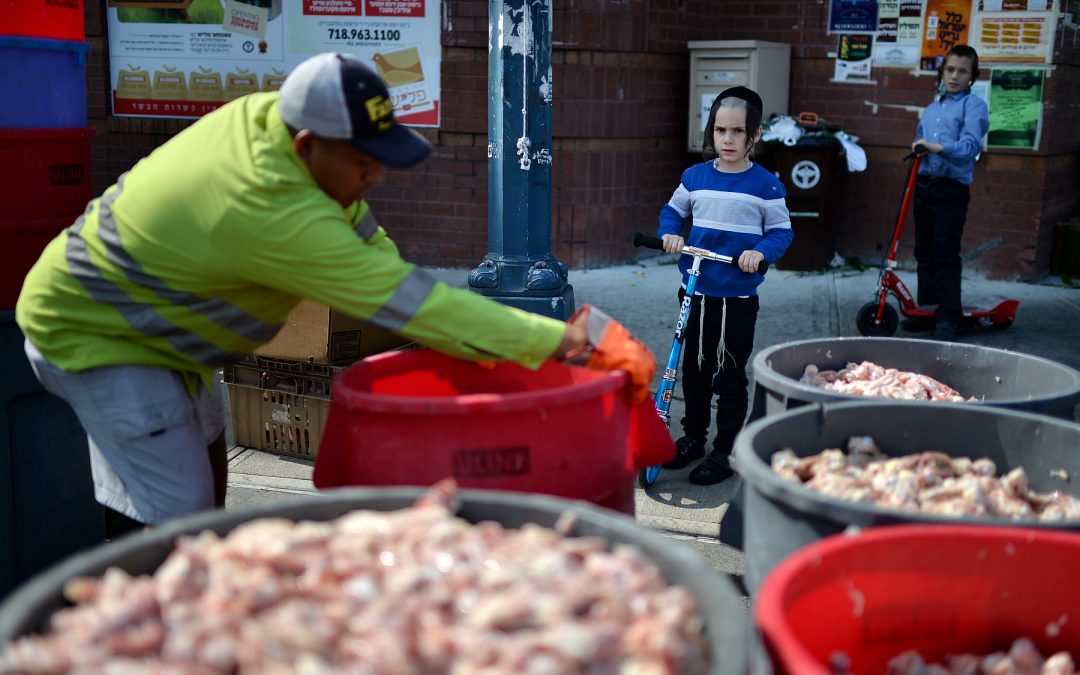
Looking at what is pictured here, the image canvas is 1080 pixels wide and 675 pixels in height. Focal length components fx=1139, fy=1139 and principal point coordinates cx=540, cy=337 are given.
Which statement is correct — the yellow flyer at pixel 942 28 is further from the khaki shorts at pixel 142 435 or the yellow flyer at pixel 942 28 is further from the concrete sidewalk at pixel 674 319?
the khaki shorts at pixel 142 435

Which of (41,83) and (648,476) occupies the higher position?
(41,83)

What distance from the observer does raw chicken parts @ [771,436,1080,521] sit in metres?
2.68

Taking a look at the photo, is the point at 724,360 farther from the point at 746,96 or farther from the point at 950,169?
the point at 950,169

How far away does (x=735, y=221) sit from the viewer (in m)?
5.13

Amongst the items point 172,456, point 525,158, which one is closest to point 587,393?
point 172,456

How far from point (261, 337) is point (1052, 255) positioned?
8.60 meters

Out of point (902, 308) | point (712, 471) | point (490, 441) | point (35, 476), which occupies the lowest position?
point (712, 471)

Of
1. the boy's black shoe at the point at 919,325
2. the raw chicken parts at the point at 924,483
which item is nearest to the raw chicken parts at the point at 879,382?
the raw chicken parts at the point at 924,483

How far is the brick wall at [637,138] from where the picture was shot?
923 centimetres

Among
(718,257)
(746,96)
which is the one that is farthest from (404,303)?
(746,96)

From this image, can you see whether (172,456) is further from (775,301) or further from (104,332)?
(775,301)

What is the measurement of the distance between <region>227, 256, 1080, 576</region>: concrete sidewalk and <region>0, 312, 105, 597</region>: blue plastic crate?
126 cm

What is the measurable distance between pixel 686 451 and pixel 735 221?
3.83 feet

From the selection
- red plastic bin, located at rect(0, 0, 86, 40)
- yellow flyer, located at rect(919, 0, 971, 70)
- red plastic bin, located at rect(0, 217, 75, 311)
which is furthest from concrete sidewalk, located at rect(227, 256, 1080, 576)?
red plastic bin, located at rect(0, 0, 86, 40)
